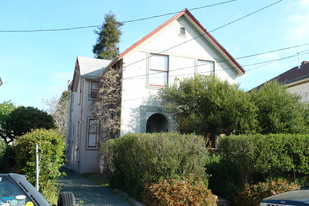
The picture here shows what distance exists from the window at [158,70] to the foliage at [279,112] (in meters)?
5.37

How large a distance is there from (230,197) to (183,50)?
32.7ft

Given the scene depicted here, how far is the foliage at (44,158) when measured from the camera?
934cm

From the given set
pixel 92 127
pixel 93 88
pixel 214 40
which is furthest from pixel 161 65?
pixel 92 127

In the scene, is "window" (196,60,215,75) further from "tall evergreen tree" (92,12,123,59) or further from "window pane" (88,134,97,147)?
"tall evergreen tree" (92,12,123,59)

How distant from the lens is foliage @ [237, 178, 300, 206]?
9.17 metres

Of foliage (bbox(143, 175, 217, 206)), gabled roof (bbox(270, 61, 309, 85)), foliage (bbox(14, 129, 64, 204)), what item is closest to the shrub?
foliage (bbox(14, 129, 64, 204))

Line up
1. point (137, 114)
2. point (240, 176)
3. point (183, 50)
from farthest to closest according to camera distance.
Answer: point (183, 50), point (137, 114), point (240, 176)

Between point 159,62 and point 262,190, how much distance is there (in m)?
10.0

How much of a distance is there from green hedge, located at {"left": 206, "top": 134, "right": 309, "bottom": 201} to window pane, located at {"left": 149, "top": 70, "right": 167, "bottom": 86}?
7890mm

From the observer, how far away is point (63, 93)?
45656mm

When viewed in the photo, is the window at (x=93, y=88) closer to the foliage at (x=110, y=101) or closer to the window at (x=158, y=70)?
the foliage at (x=110, y=101)

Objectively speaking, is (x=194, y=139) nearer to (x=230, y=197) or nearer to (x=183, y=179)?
(x=183, y=179)

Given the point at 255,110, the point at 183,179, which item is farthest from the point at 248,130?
the point at 183,179

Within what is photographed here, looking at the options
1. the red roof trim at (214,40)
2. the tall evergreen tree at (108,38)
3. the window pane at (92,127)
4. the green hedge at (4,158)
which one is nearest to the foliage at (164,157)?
the green hedge at (4,158)
